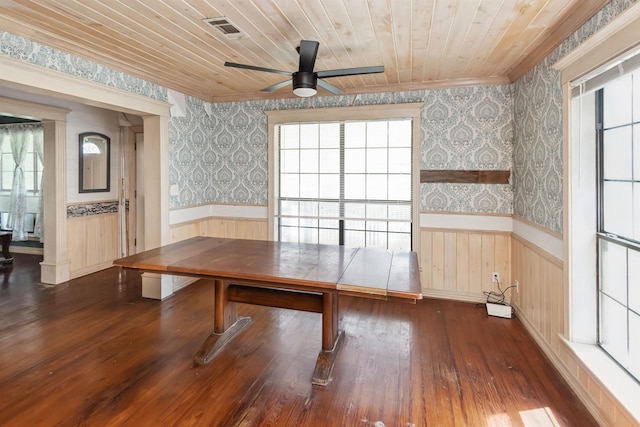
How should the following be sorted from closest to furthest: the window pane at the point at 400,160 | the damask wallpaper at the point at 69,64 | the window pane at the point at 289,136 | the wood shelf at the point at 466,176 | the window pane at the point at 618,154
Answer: the window pane at the point at 618,154
the damask wallpaper at the point at 69,64
the wood shelf at the point at 466,176
the window pane at the point at 400,160
the window pane at the point at 289,136

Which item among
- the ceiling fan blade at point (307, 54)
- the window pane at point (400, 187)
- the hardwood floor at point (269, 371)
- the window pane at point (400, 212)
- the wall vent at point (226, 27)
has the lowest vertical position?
the hardwood floor at point (269, 371)

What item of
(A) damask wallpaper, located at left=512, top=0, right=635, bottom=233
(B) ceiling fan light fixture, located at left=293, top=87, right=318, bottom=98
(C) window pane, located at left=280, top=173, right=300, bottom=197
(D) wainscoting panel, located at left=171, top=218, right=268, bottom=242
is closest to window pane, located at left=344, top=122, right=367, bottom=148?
(C) window pane, located at left=280, top=173, right=300, bottom=197

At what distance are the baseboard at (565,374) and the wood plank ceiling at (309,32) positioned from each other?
7.57 ft

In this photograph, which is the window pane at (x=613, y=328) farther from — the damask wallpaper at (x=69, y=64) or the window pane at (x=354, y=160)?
the damask wallpaper at (x=69, y=64)

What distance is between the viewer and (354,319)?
3455mm

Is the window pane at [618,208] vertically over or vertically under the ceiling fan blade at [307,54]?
under

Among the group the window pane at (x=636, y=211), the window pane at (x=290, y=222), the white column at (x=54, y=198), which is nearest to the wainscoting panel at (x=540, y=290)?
the window pane at (x=636, y=211)

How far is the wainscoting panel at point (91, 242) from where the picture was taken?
4.81 metres

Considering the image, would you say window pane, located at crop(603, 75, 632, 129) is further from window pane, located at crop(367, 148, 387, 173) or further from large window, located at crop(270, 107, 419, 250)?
window pane, located at crop(367, 148, 387, 173)

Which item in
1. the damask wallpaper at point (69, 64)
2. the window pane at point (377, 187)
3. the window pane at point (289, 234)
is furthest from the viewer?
the window pane at point (289, 234)

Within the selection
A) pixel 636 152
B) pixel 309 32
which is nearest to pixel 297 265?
pixel 309 32

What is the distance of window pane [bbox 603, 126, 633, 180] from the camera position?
1.97 metres

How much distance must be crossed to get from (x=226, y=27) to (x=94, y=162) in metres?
3.89

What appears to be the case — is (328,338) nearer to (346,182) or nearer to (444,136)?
(346,182)
